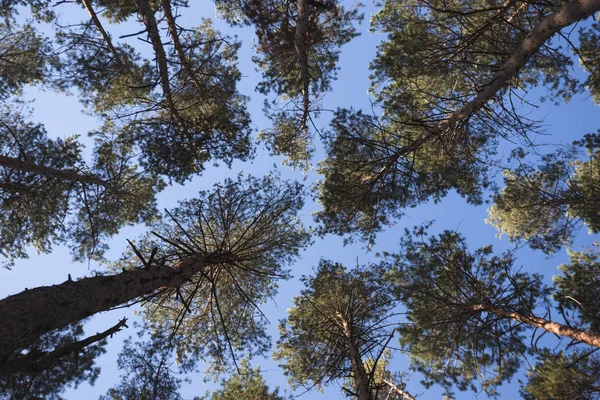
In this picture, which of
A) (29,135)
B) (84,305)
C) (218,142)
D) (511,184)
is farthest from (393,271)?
(29,135)

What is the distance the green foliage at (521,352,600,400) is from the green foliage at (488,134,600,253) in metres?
3.22

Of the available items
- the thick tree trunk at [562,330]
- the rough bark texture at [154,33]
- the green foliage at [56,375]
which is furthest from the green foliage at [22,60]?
the thick tree trunk at [562,330]

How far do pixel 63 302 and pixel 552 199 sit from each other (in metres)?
10.5

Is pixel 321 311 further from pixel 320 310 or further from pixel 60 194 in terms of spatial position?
pixel 60 194

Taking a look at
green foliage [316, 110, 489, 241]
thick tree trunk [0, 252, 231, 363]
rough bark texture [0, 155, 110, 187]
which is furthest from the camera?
green foliage [316, 110, 489, 241]

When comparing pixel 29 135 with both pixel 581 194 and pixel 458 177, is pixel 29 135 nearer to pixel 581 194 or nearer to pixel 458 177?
pixel 458 177

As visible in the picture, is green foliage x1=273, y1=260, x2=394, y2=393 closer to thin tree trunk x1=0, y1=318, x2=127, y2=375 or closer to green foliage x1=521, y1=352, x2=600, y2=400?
green foliage x1=521, y1=352, x2=600, y2=400

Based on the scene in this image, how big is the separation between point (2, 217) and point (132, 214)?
109 inches

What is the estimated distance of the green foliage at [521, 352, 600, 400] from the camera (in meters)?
Result: 7.17

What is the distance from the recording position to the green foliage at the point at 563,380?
7168 mm

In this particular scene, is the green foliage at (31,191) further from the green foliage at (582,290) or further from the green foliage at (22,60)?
the green foliage at (582,290)

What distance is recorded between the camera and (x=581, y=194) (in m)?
8.72

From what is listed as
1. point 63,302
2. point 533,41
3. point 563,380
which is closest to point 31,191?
point 63,302

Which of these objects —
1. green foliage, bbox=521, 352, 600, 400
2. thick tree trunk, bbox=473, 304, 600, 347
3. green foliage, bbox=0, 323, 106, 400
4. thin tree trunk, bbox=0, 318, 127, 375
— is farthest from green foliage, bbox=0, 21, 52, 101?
green foliage, bbox=521, 352, 600, 400
